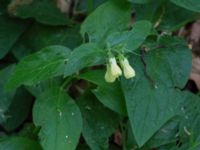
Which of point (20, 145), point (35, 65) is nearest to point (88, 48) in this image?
point (35, 65)

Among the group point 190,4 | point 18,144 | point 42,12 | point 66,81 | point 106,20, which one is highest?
point 190,4

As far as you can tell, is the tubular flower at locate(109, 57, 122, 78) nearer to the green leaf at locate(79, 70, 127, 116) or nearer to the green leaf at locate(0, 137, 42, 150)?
the green leaf at locate(79, 70, 127, 116)

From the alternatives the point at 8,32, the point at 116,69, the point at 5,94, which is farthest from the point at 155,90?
the point at 8,32

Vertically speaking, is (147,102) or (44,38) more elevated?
(147,102)

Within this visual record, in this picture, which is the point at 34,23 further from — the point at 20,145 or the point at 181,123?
the point at 181,123

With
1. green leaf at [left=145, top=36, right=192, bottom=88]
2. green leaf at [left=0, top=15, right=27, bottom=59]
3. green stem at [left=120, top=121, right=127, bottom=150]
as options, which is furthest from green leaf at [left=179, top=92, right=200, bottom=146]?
green leaf at [left=0, top=15, right=27, bottom=59]

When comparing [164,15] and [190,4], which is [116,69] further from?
[164,15]

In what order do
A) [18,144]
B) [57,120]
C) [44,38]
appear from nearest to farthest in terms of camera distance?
[57,120] < [18,144] < [44,38]
